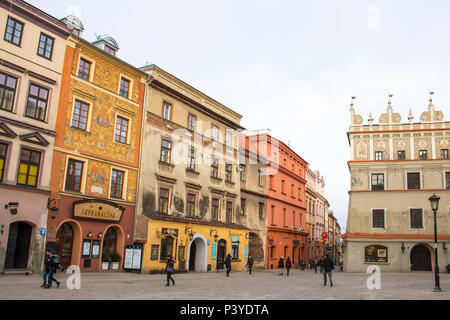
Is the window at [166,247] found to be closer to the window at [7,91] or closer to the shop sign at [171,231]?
the shop sign at [171,231]

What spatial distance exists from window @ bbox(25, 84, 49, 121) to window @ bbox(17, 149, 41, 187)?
2013 millimetres

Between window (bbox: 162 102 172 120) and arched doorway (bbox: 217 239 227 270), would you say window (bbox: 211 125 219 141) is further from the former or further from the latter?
arched doorway (bbox: 217 239 227 270)

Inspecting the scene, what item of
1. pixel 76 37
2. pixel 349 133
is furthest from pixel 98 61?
pixel 349 133

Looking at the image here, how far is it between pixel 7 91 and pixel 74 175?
19.2 ft

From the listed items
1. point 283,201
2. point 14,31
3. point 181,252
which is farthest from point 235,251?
point 14,31

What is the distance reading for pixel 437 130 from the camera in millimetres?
42750

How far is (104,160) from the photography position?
25.1 m

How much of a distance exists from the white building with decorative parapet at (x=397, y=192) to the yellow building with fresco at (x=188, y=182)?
46.0ft

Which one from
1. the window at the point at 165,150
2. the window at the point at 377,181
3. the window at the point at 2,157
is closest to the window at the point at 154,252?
the window at the point at 165,150

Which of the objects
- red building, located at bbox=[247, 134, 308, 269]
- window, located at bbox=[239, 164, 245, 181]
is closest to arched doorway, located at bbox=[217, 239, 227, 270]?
window, located at bbox=[239, 164, 245, 181]

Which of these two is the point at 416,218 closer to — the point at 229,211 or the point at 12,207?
the point at 229,211

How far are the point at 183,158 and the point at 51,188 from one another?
11277mm

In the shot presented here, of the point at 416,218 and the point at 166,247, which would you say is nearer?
the point at 166,247

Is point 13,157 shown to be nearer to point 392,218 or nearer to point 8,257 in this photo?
point 8,257
